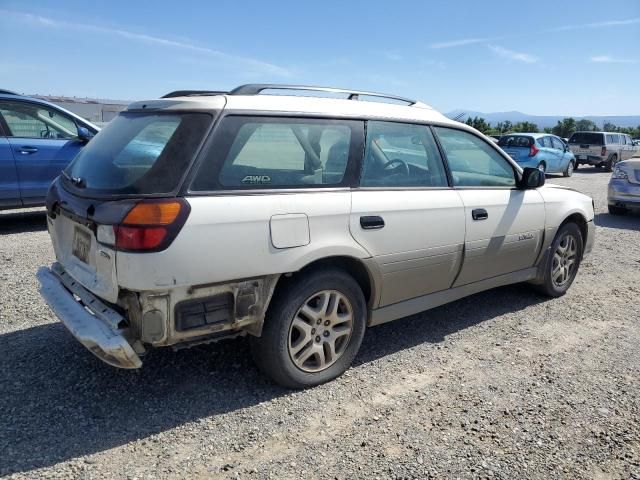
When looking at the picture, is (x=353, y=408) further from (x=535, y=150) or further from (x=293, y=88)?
(x=535, y=150)

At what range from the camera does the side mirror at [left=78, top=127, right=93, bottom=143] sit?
7488 millimetres

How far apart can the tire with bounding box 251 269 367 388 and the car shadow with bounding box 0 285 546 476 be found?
0.72 ft

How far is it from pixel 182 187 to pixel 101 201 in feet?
1.51

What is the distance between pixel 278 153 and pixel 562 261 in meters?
3.38

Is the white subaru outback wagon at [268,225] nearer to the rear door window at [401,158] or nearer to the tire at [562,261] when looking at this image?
the rear door window at [401,158]

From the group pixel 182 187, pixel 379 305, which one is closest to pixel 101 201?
pixel 182 187

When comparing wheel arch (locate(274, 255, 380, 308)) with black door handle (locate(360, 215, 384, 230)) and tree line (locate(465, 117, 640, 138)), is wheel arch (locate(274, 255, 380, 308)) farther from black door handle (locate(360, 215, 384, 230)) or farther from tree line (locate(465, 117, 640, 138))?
tree line (locate(465, 117, 640, 138))

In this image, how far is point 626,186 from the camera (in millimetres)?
10367

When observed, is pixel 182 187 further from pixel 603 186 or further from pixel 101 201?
pixel 603 186

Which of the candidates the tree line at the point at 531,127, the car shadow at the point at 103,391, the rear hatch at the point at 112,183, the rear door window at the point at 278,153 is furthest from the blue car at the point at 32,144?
the tree line at the point at 531,127

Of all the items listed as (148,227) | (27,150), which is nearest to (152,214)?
(148,227)

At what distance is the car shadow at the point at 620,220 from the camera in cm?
969

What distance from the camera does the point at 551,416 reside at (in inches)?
121

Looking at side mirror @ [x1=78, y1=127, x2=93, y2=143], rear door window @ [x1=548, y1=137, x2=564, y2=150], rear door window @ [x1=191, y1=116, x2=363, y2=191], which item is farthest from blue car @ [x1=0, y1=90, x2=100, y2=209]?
rear door window @ [x1=548, y1=137, x2=564, y2=150]
